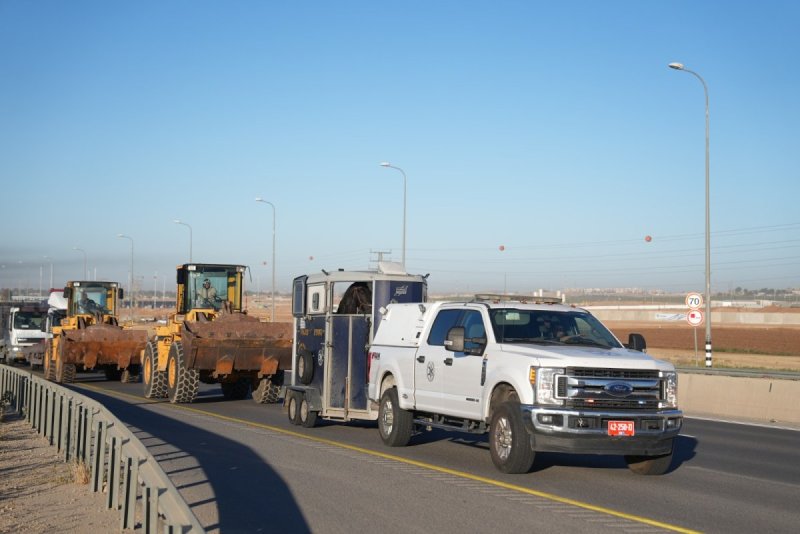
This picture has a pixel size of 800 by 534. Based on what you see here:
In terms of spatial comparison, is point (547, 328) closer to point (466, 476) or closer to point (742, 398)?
point (466, 476)

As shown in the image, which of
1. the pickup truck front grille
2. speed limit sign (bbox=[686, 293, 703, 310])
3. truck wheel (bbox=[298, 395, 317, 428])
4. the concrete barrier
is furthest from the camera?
speed limit sign (bbox=[686, 293, 703, 310])

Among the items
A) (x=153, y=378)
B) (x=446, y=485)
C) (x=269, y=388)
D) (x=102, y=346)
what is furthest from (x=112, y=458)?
(x=102, y=346)

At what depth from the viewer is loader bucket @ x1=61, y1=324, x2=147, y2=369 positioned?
3198 centimetres

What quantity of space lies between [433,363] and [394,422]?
1.35 meters

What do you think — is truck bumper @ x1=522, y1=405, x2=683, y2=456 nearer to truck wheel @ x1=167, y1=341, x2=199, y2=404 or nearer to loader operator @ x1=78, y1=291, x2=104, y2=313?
truck wheel @ x1=167, y1=341, x2=199, y2=404

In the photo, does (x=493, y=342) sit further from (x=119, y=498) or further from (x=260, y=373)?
(x=260, y=373)

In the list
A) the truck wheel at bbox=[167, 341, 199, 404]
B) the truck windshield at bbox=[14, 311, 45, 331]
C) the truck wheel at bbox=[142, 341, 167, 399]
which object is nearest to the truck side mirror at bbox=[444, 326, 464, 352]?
the truck wheel at bbox=[167, 341, 199, 404]

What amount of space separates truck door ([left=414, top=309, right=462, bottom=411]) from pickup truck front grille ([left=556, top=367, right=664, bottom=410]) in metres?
2.53

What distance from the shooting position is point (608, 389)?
12469 millimetres

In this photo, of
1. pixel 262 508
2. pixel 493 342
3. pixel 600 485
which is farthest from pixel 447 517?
pixel 493 342

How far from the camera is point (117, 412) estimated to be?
21.7 metres

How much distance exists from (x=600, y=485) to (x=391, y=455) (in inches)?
138

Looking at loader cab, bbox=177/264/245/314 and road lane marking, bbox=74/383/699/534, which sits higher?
loader cab, bbox=177/264/245/314

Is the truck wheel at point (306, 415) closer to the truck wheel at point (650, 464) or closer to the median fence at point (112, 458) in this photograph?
the median fence at point (112, 458)
